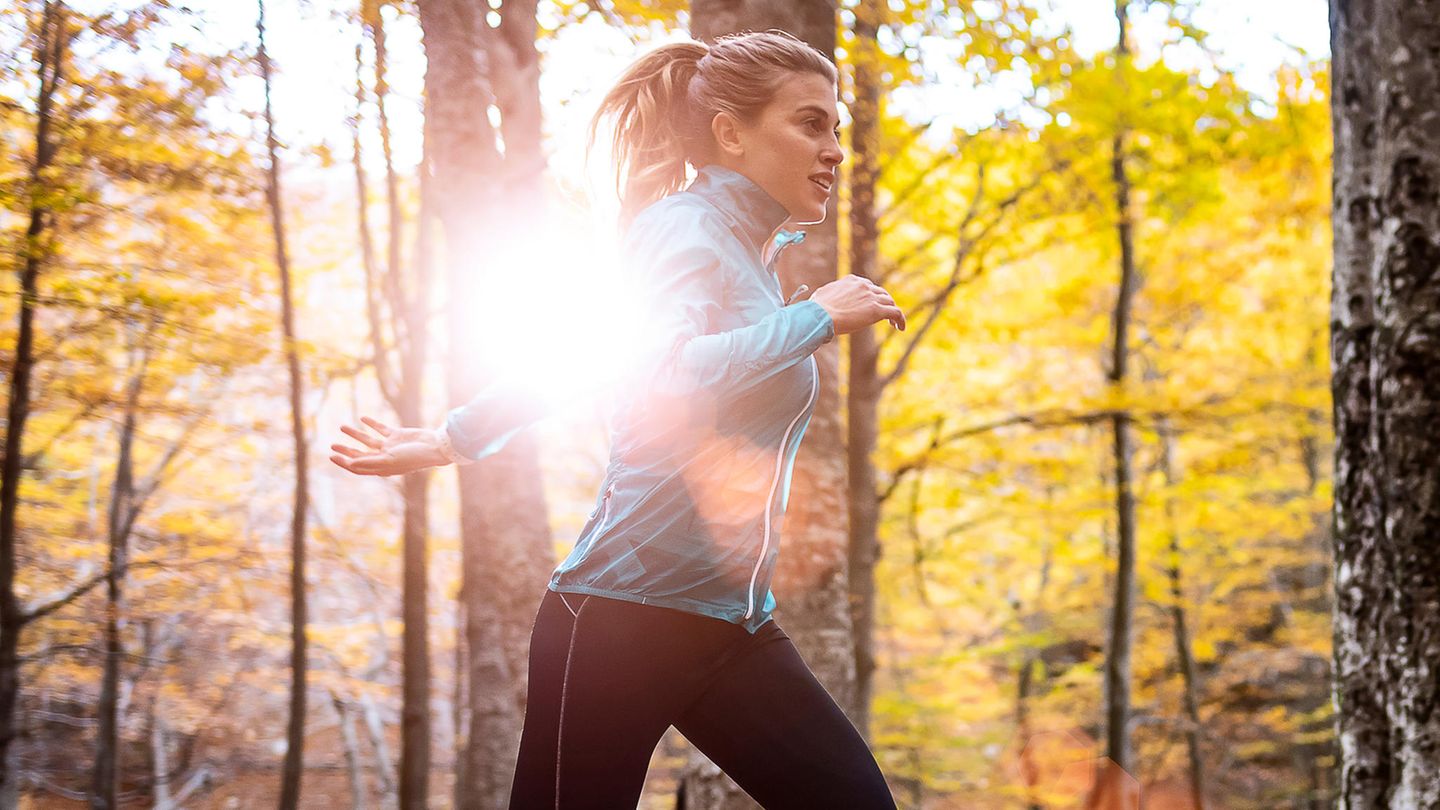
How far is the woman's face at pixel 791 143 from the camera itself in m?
1.84

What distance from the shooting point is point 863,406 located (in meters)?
9.55

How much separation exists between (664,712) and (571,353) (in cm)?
72

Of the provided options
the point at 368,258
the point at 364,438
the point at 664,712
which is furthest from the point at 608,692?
the point at 368,258

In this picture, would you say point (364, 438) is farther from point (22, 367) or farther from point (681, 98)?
point (22, 367)

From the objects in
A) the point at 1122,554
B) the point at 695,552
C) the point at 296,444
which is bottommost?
the point at 1122,554

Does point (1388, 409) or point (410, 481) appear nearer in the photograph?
point (1388, 409)

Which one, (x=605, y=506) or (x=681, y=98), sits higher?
(x=681, y=98)

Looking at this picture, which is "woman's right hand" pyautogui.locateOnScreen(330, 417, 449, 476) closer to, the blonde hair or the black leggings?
the black leggings

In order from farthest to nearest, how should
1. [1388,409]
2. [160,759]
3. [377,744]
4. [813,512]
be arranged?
[377,744]
[160,759]
[813,512]
[1388,409]

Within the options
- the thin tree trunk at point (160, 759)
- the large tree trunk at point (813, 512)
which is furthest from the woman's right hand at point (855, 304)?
the thin tree trunk at point (160, 759)

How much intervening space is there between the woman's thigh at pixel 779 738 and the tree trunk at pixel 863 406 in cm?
716

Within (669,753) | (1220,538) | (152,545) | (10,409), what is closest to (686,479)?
(10,409)

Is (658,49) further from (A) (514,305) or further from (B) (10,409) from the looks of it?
(B) (10,409)

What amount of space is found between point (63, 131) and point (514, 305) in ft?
11.8
